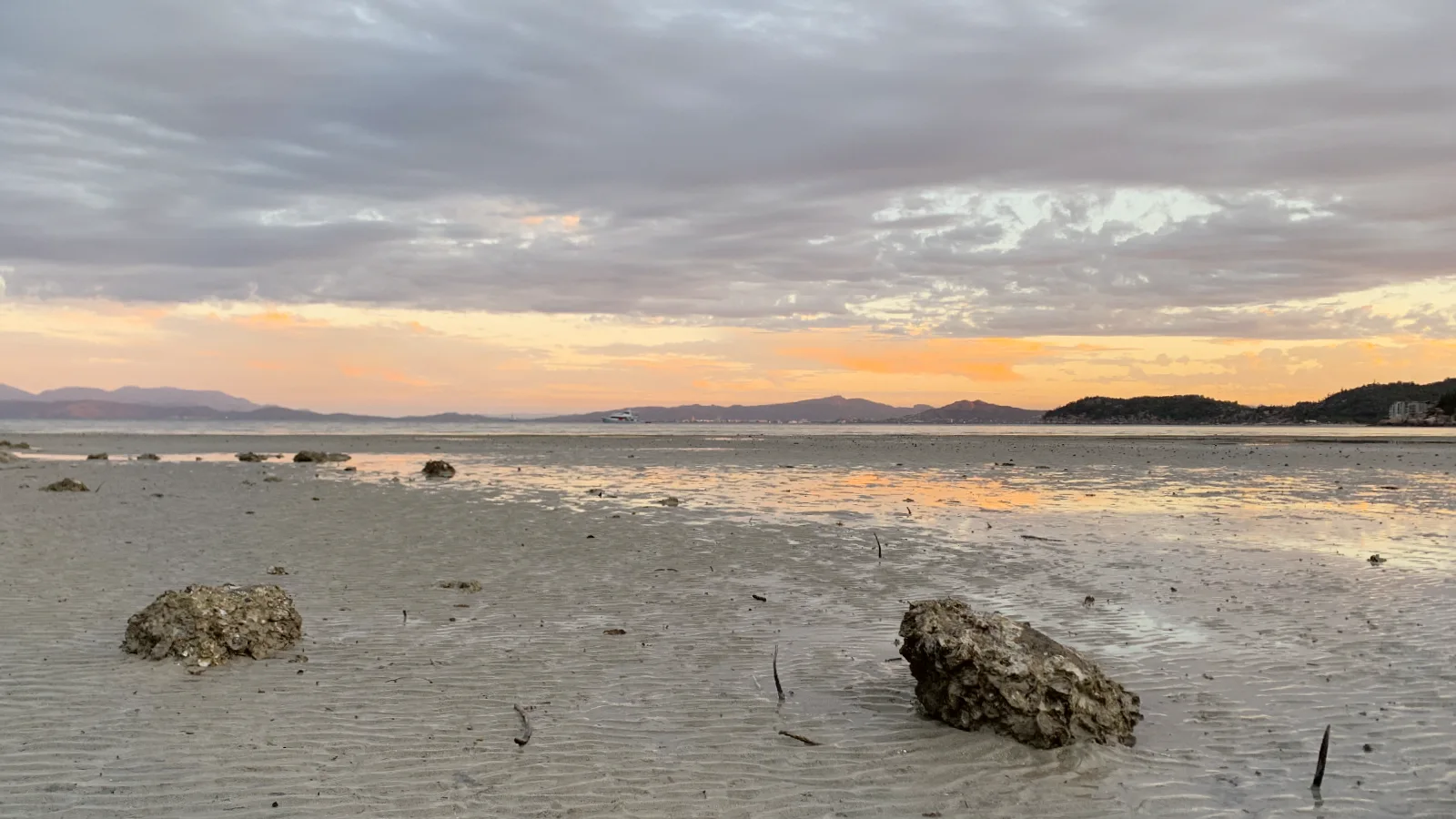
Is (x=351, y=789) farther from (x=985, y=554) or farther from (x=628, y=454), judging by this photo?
(x=628, y=454)

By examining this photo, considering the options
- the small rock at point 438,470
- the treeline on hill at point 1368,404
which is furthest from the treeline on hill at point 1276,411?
the small rock at point 438,470

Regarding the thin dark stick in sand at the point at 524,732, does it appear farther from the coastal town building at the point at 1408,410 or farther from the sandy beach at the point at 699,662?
the coastal town building at the point at 1408,410

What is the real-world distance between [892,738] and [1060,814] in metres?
1.40

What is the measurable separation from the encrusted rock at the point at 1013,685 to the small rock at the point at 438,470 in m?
25.7

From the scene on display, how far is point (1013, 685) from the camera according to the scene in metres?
6.60


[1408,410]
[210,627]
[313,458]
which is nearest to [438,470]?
[313,458]

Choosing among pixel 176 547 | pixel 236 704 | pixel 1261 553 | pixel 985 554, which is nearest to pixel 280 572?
pixel 176 547

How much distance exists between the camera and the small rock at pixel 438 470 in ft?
99.6

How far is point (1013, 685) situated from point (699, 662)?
304 cm

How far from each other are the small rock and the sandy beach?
900cm

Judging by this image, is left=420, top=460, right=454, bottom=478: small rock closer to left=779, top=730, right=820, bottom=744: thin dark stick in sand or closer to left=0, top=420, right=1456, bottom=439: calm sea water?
left=779, top=730, right=820, bottom=744: thin dark stick in sand

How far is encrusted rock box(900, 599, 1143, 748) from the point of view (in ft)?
21.3

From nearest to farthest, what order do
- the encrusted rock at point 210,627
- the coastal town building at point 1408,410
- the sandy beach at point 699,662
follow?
1. the sandy beach at point 699,662
2. the encrusted rock at point 210,627
3. the coastal town building at point 1408,410

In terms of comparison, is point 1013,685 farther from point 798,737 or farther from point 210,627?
point 210,627
